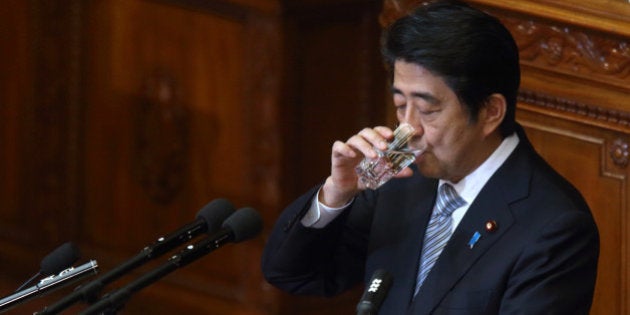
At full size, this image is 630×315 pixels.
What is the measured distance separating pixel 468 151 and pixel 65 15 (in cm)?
301

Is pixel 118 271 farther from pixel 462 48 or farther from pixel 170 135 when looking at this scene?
pixel 170 135

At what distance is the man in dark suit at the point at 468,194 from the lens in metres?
3.30

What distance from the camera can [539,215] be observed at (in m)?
3.36

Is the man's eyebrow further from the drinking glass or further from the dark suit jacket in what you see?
the dark suit jacket

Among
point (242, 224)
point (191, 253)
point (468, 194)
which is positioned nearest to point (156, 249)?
point (191, 253)

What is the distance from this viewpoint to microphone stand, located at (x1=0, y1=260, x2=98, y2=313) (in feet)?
10.8

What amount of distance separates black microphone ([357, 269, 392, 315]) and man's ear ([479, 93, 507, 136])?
61 cm

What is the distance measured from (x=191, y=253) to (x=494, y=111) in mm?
774

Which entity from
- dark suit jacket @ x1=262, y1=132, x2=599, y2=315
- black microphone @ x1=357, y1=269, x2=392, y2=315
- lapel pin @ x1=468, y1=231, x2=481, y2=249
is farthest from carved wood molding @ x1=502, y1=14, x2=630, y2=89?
black microphone @ x1=357, y1=269, x2=392, y2=315

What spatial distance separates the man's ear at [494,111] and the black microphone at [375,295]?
61cm

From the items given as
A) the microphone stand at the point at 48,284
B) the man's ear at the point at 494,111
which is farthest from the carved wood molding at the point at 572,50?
the microphone stand at the point at 48,284

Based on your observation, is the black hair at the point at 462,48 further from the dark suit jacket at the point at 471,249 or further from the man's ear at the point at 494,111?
the dark suit jacket at the point at 471,249

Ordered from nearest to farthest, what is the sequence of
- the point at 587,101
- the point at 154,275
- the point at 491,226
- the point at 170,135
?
the point at 154,275, the point at 491,226, the point at 587,101, the point at 170,135

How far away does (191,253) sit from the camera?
326 centimetres
